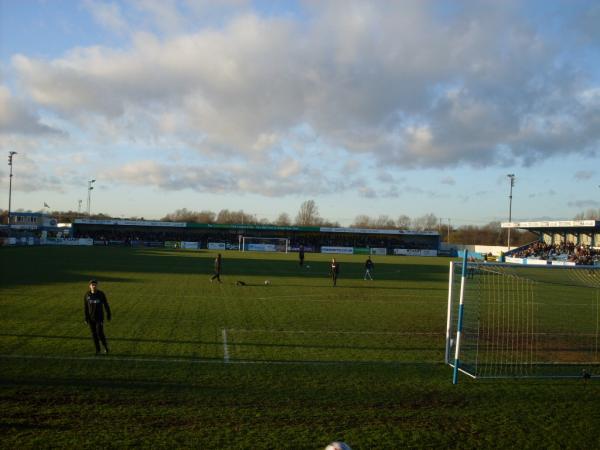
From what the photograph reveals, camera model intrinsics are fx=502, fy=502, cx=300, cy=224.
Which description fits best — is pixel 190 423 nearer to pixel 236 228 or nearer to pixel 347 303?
pixel 347 303

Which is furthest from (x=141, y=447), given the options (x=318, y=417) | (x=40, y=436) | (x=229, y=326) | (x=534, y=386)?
(x=229, y=326)

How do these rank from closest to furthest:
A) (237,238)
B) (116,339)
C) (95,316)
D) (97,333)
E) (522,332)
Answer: (95,316) → (97,333) → (116,339) → (522,332) → (237,238)

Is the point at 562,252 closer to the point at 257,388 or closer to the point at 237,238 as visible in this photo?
the point at 237,238

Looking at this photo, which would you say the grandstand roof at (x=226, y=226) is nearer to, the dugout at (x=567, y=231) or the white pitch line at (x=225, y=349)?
the dugout at (x=567, y=231)

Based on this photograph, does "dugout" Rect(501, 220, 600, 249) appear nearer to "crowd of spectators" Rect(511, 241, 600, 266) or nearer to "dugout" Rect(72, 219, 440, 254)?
"crowd of spectators" Rect(511, 241, 600, 266)

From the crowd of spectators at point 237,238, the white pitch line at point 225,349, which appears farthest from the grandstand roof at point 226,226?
the white pitch line at point 225,349

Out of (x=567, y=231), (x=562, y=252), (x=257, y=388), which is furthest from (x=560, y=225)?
(x=257, y=388)

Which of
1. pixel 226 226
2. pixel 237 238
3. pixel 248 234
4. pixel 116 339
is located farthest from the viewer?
pixel 248 234

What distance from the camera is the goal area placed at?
1127 cm

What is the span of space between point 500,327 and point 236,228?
79.4 m

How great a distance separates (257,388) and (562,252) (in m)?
60.9

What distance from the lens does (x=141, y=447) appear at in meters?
6.57

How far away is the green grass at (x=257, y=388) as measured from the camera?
7.16 metres

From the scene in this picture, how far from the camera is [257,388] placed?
30.1 ft
